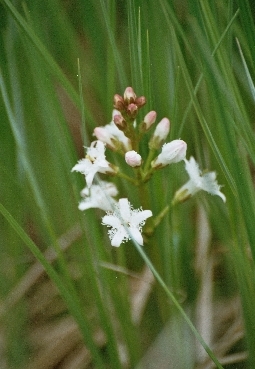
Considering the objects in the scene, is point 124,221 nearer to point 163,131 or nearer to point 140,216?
point 140,216

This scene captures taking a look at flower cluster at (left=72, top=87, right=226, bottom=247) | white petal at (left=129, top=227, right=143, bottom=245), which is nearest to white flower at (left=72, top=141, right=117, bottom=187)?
flower cluster at (left=72, top=87, right=226, bottom=247)

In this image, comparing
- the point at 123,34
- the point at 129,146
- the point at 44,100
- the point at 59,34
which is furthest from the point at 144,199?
the point at 123,34

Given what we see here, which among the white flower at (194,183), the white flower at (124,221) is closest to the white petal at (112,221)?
the white flower at (124,221)

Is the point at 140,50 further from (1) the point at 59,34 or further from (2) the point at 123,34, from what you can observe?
(2) the point at 123,34

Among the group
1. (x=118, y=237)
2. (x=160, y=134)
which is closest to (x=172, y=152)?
(x=160, y=134)

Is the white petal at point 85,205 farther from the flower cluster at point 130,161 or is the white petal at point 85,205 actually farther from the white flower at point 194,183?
the white flower at point 194,183

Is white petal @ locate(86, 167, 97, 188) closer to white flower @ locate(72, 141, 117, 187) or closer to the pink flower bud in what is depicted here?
white flower @ locate(72, 141, 117, 187)

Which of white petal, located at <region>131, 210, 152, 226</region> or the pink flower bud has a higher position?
the pink flower bud

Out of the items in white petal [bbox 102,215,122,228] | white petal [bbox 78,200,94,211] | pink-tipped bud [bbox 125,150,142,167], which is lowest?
white petal [bbox 102,215,122,228]
